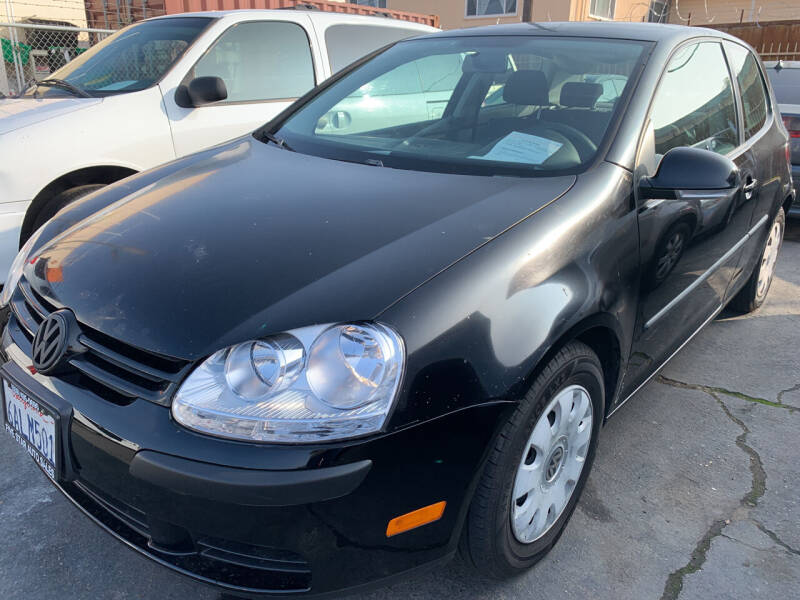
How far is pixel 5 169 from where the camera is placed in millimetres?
3309

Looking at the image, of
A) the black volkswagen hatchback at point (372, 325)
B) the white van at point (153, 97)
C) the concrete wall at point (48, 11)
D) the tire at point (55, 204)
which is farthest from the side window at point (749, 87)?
the concrete wall at point (48, 11)

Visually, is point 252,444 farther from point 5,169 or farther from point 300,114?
point 5,169

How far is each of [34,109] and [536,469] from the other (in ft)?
11.0

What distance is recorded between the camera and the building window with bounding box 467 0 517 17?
16641mm

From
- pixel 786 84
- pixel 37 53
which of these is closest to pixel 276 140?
pixel 786 84

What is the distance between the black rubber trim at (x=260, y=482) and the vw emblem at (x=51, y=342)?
1.54 ft

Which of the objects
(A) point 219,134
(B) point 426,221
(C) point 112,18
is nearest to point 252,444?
(B) point 426,221

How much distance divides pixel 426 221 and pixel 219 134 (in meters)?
2.69

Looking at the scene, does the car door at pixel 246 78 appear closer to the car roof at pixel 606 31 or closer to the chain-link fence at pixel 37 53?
the car roof at pixel 606 31

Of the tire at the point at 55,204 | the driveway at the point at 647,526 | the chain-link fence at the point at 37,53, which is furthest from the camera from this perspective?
the chain-link fence at the point at 37,53

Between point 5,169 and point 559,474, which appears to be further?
point 5,169

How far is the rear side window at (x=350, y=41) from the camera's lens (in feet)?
15.8

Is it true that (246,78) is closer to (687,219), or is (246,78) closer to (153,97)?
(153,97)

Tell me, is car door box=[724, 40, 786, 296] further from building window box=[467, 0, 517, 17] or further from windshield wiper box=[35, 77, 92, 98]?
building window box=[467, 0, 517, 17]
